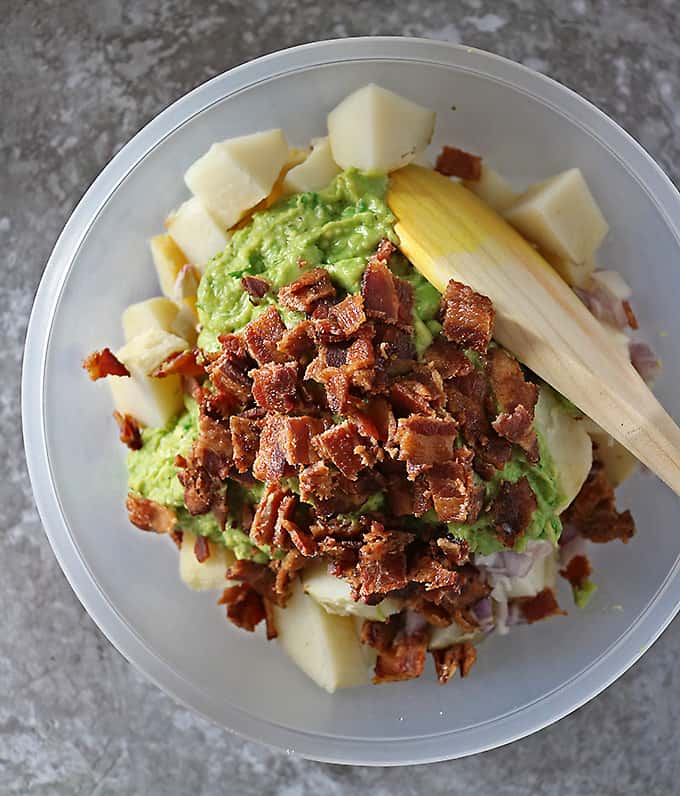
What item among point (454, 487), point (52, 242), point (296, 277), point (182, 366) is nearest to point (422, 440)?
point (454, 487)

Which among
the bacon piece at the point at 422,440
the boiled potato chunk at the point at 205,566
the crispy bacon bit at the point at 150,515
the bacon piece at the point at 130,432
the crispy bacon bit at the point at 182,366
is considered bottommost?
the boiled potato chunk at the point at 205,566

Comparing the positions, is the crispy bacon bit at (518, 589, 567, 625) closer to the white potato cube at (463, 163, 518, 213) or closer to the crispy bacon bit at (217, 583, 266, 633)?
the crispy bacon bit at (217, 583, 266, 633)

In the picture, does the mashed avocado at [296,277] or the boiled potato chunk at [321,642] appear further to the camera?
the boiled potato chunk at [321,642]

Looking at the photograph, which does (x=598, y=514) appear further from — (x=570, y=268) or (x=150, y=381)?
(x=150, y=381)

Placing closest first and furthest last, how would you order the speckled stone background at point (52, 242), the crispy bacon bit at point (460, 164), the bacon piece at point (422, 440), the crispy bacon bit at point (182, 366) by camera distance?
the bacon piece at point (422, 440)
the crispy bacon bit at point (182, 366)
the crispy bacon bit at point (460, 164)
the speckled stone background at point (52, 242)

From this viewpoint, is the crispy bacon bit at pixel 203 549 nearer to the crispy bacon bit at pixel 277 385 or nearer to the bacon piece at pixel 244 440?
the bacon piece at pixel 244 440

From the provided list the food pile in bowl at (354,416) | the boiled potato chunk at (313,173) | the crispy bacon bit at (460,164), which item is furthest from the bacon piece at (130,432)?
the crispy bacon bit at (460,164)

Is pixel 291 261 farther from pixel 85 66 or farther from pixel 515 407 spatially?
pixel 85 66

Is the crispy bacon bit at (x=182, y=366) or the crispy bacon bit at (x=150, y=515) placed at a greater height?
the crispy bacon bit at (x=182, y=366)

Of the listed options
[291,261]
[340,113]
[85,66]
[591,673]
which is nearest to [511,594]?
[591,673]
